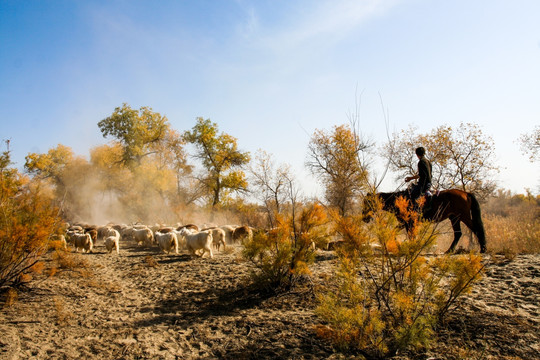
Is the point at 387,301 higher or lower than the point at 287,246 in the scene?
lower

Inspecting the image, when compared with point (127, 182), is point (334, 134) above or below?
above

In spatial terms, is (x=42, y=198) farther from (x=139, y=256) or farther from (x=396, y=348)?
(x=396, y=348)

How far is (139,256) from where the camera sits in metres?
10.2

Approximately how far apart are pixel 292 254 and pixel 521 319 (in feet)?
11.6

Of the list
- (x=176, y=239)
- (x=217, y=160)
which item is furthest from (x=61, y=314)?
(x=217, y=160)

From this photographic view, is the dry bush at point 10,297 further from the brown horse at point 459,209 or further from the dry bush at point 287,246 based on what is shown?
the brown horse at point 459,209

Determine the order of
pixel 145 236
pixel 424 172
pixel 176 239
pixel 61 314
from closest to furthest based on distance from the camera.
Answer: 1. pixel 61 314
2. pixel 424 172
3. pixel 176 239
4. pixel 145 236

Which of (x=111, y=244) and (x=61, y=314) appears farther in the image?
(x=111, y=244)

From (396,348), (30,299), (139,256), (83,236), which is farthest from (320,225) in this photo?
(83,236)

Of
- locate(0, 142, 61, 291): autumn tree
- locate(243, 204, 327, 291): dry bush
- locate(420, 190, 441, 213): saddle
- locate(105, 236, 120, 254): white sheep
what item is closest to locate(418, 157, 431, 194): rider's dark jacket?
locate(420, 190, 441, 213): saddle

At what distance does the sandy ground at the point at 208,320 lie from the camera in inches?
147

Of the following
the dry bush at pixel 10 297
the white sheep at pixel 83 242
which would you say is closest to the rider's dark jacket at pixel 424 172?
the dry bush at pixel 10 297

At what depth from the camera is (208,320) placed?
15.7ft

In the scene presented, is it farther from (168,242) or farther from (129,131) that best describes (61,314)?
Result: (129,131)
